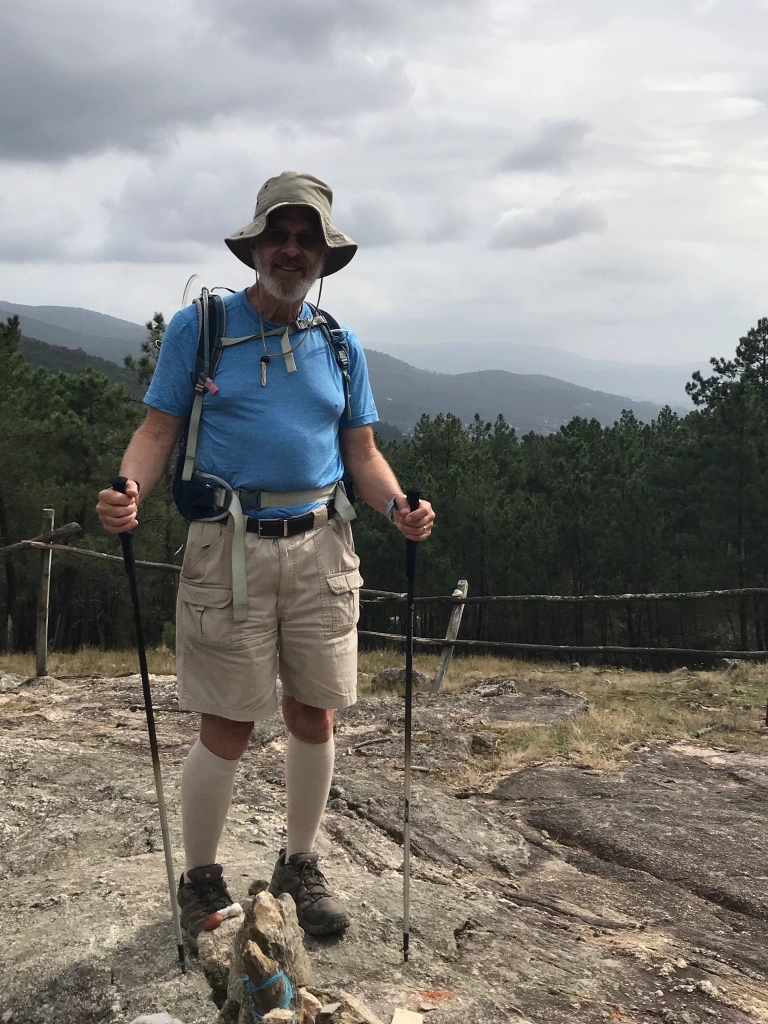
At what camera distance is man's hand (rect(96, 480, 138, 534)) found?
77.7 inches

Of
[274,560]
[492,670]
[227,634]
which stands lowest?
[492,670]

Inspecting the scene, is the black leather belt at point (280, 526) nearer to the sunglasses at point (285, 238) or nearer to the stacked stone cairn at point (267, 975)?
the sunglasses at point (285, 238)

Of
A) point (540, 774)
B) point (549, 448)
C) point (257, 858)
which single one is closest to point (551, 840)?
point (540, 774)

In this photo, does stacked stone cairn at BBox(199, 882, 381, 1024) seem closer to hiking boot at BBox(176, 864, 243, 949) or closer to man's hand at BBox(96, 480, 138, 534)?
hiking boot at BBox(176, 864, 243, 949)

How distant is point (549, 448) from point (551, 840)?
3467 centimetres

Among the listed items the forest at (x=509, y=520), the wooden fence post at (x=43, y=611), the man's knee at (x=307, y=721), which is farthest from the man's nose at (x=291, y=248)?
the forest at (x=509, y=520)

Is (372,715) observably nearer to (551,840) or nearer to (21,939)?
(551,840)

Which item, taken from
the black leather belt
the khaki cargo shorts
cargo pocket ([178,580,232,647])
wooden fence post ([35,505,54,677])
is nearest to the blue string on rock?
the khaki cargo shorts

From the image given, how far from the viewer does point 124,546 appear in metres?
2.16

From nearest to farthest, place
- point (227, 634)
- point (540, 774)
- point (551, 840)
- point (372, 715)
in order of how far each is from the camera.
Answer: point (227, 634), point (551, 840), point (540, 774), point (372, 715)

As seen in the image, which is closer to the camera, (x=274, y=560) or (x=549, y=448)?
(x=274, y=560)

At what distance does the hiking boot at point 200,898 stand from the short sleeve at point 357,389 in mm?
1350

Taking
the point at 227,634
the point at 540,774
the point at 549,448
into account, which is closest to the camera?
the point at 227,634

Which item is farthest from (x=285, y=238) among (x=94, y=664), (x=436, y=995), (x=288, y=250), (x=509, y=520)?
(x=509, y=520)
